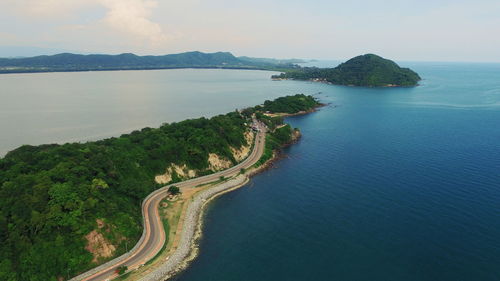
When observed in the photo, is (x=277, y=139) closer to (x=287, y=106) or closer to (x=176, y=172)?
(x=176, y=172)

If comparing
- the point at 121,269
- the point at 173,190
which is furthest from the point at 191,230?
the point at 121,269

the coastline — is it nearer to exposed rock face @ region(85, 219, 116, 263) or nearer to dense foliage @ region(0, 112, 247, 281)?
dense foliage @ region(0, 112, 247, 281)

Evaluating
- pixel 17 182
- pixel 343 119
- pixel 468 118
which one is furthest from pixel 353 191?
pixel 468 118

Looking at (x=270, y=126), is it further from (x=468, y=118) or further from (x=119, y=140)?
(x=468, y=118)

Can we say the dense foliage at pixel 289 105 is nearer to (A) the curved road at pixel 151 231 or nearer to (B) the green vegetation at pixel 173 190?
(A) the curved road at pixel 151 231

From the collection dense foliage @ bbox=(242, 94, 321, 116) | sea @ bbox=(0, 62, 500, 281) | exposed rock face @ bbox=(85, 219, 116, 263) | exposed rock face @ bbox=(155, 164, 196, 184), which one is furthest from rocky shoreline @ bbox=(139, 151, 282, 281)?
dense foliage @ bbox=(242, 94, 321, 116)
